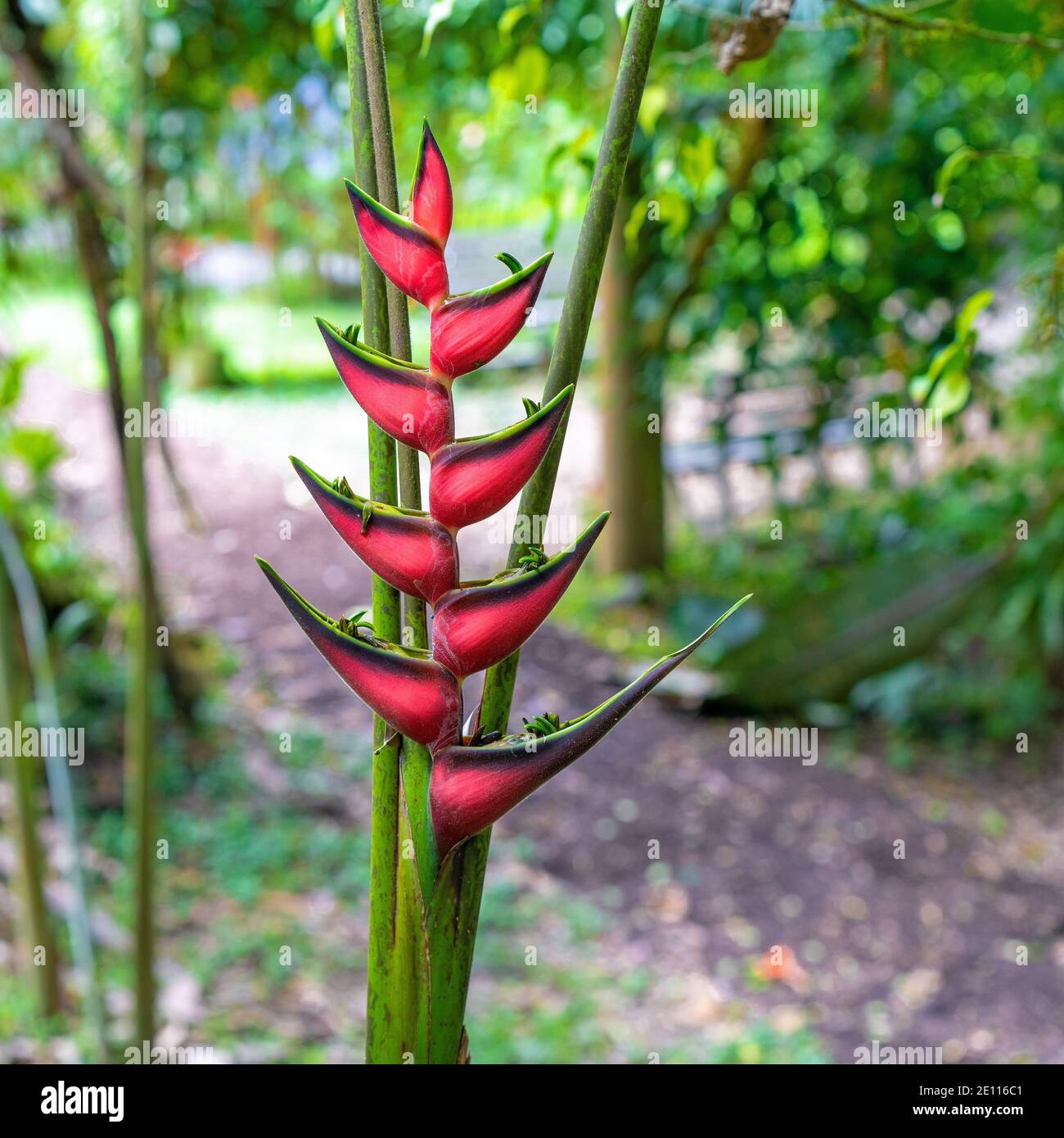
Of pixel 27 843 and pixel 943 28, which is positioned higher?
pixel 943 28

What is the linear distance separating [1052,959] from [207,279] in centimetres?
535

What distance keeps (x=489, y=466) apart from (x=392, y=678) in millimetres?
77

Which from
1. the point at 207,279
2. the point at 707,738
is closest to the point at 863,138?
the point at 707,738

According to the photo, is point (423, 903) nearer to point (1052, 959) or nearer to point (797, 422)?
point (1052, 959)

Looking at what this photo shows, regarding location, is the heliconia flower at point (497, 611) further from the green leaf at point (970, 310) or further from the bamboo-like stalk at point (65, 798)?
the bamboo-like stalk at point (65, 798)

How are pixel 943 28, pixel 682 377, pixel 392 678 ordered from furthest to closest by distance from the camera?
pixel 682 377, pixel 943 28, pixel 392 678

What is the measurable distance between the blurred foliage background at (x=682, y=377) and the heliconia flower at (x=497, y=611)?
1.12 m

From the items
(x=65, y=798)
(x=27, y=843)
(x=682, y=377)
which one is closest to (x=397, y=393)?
(x=65, y=798)

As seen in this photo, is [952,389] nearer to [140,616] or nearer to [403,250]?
[403,250]

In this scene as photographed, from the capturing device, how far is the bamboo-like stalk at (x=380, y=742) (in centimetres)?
43

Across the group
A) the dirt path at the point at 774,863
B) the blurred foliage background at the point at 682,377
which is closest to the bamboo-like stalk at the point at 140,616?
the blurred foliage background at the point at 682,377

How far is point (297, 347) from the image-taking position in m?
6.49

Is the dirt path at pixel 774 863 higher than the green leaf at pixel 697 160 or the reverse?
the reverse

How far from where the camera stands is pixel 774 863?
97.2 inches
